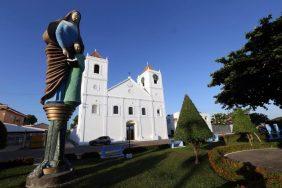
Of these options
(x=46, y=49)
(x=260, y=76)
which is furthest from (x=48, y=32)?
(x=260, y=76)

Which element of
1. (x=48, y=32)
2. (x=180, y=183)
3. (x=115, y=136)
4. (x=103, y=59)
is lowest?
(x=180, y=183)

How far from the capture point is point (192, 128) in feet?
32.4

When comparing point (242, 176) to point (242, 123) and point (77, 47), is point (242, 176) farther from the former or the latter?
point (242, 123)

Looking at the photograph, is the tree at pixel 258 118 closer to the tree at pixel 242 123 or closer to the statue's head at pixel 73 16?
the tree at pixel 242 123

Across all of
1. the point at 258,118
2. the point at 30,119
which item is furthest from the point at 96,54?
the point at 30,119

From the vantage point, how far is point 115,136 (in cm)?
3259

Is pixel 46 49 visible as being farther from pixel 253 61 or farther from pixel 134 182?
pixel 253 61

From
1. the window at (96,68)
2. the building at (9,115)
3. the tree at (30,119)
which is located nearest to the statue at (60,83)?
the window at (96,68)

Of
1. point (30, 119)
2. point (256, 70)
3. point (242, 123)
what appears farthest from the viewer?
point (30, 119)

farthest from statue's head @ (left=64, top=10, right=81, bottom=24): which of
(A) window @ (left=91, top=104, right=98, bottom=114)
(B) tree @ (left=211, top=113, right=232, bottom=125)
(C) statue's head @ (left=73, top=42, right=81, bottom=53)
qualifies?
(B) tree @ (left=211, top=113, right=232, bottom=125)

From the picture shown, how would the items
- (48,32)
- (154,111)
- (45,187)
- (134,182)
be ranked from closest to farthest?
(45,187), (48,32), (134,182), (154,111)

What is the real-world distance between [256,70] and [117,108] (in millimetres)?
26484

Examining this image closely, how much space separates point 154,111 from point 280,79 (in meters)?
28.4

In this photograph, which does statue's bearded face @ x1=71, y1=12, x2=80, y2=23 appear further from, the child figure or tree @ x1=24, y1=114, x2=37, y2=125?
tree @ x1=24, y1=114, x2=37, y2=125
